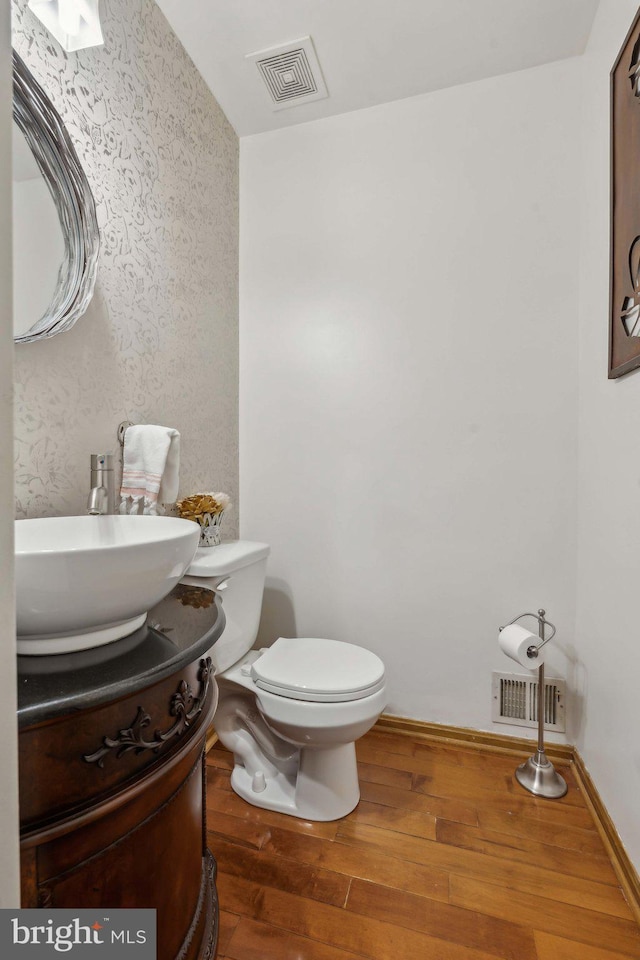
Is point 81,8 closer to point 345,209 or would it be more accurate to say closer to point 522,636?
point 345,209

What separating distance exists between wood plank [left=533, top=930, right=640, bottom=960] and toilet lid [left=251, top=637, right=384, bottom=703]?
2.08 feet

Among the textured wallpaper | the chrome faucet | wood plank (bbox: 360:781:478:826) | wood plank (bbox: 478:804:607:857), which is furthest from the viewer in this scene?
wood plank (bbox: 360:781:478:826)

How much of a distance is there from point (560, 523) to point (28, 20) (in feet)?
6.66

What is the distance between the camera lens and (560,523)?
1.67m

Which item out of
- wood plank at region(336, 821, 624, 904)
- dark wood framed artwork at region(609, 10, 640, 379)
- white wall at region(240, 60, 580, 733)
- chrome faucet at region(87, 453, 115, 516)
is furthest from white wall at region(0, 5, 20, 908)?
white wall at region(240, 60, 580, 733)

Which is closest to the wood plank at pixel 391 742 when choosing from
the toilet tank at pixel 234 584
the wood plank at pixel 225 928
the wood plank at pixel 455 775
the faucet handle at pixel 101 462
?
the wood plank at pixel 455 775

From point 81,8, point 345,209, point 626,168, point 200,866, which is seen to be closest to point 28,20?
point 81,8

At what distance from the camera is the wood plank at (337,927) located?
101 centimetres

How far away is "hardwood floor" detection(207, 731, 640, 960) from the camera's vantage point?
103cm

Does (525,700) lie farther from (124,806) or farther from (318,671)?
(124,806)

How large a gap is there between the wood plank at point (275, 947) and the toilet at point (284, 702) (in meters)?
0.35

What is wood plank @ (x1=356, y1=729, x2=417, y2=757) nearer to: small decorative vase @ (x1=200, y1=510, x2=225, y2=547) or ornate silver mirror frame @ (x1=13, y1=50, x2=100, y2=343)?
small decorative vase @ (x1=200, y1=510, x2=225, y2=547)

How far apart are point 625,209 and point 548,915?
183cm

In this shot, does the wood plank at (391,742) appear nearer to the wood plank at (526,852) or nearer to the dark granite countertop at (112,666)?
the wood plank at (526,852)
